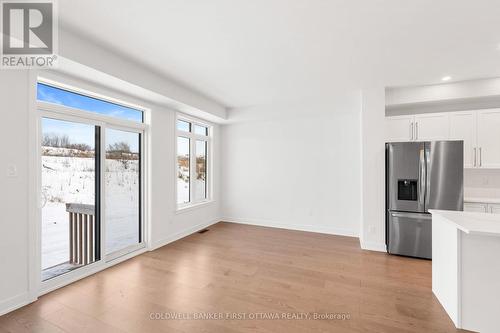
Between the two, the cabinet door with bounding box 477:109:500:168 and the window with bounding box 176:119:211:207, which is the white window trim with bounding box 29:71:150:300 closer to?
the window with bounding box 176:119:211:207

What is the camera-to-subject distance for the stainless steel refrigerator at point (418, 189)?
3.40 metres

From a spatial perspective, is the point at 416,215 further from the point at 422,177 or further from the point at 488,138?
the point at 488,138

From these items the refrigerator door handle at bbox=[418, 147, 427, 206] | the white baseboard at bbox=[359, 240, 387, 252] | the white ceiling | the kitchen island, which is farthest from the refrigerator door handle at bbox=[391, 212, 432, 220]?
the white ceiling

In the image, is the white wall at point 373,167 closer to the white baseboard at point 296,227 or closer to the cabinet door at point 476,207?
the white baseboard at point 296,227

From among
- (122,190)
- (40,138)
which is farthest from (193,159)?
(40,138)

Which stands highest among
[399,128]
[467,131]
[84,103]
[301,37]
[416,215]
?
[301,37]

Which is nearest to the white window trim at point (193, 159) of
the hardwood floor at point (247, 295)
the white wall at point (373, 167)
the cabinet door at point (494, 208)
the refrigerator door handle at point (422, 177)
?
the hardwood floor at point (247, 295)

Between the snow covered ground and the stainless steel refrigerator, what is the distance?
439cm

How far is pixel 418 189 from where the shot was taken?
3.57 m

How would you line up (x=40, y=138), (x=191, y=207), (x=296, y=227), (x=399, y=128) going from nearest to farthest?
(x=40, y=138) → (x=399, y=128) → (x=191, y=207) → (x=296, y=227)

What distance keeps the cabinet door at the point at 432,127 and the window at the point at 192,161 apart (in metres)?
4.48

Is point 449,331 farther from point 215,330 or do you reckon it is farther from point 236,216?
point 236,216

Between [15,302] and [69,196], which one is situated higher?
[69,196]

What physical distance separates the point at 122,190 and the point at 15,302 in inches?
67.7
